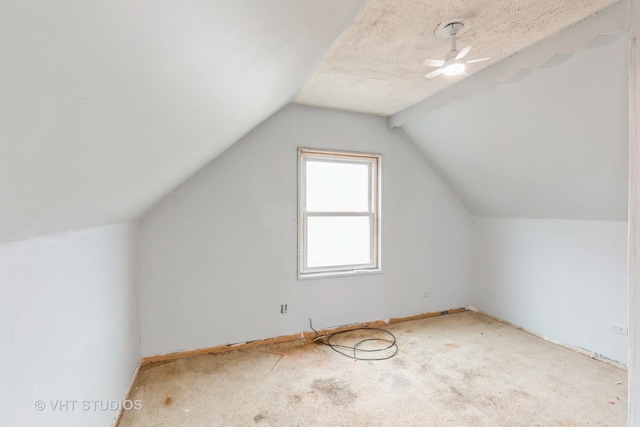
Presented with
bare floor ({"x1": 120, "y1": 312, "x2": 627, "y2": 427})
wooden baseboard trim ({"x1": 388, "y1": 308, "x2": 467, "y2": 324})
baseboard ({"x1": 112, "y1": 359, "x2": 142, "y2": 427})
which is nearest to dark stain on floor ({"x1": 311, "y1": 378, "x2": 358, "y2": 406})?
bare floor ({"x1": 120, "y1": 312, "x2": 627, "y2": 427})

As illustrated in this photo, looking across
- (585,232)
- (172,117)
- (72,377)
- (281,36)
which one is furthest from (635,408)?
(72,377)

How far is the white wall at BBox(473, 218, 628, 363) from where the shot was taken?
2764mm

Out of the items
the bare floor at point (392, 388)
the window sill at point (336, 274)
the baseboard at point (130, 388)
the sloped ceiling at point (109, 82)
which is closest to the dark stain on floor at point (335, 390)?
the bare floor at point (392, 388)

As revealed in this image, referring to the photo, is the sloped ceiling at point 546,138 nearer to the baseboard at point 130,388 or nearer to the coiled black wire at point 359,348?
the coiled black wire at point 359,348

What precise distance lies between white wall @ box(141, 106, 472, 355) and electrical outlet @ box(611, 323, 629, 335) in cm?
161

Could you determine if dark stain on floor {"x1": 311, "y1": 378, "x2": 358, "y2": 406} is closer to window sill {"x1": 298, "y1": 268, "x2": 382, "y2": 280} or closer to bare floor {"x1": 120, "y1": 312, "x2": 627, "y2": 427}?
bare floor {"x1": 120, "y1": 312, "x2": 627, "y2": 427}

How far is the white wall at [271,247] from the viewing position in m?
2.85

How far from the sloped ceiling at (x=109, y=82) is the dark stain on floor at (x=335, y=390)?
1932 millimetres

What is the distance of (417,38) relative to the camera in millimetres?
2010

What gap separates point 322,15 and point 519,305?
3.77 metres

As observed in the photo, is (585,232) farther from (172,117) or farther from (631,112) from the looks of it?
(172,117)

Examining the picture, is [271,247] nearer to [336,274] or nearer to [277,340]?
[336,274]

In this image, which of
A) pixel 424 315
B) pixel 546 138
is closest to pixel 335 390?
pixel 424 315

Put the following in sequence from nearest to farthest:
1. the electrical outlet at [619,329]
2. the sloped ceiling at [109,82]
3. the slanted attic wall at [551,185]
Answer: the sloped ceiling at [109,82] < the slanted attic wall at [551,185] < the electrical outlet at [619,329]
